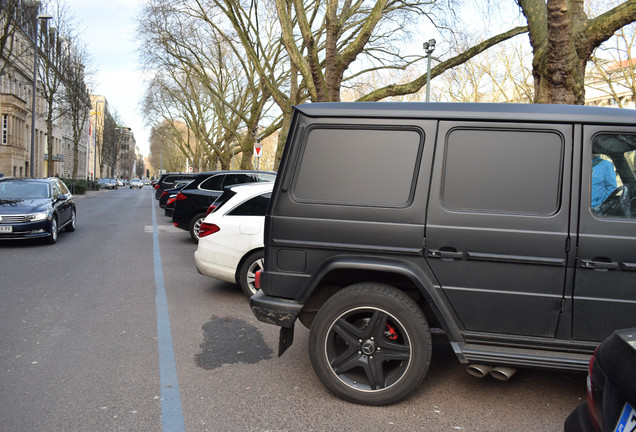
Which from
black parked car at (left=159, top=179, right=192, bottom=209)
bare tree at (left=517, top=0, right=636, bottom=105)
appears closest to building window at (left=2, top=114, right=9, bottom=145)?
black parked car at (left=159, top=179, right=192, bottom=209)

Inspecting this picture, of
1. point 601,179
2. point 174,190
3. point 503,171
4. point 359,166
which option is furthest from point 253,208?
point 174,190

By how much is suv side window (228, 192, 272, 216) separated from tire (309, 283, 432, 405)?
3.46 meters

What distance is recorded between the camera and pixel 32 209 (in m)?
11.9

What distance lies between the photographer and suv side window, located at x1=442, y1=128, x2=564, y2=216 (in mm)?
3693

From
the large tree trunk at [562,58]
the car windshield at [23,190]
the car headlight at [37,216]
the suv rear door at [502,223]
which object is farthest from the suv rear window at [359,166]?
the car windshield at [23,190]

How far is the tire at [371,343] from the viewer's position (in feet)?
12.4

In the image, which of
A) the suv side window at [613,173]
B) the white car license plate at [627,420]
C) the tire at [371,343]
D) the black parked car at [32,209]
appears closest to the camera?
the white car license plate at [627,420]

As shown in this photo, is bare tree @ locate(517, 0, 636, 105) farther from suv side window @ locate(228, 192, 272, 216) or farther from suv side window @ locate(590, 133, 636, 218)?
suv side window @ locate(590, 133, 636, 218)

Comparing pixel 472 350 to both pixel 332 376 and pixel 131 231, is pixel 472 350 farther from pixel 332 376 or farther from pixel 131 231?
pixel 131 231

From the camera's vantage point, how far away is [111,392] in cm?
404

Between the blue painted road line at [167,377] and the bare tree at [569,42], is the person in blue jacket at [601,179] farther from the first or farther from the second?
the bare tree at [569,42]

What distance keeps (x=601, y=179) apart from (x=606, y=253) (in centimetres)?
50

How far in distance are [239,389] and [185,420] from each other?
611 millimetres

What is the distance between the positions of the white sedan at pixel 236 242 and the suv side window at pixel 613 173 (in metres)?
4.15
